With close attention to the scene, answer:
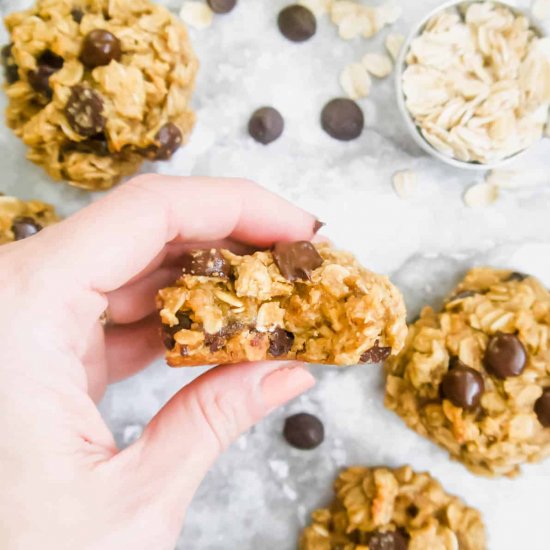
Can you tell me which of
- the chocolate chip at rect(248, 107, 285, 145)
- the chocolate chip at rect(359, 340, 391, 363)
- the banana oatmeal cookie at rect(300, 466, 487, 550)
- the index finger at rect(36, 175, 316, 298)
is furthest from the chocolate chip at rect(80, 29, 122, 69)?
the banana oatmeal cookie at rect(300, 466, 487, 550)

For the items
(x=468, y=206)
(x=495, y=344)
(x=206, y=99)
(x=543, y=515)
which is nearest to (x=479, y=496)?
(x=543, y=515)

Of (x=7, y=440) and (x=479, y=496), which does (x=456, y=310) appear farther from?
(x=7, y=440)

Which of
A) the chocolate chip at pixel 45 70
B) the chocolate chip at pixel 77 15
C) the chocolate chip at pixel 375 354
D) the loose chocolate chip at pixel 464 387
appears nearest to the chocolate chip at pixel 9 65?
the chocolate chip at pixel 45 70

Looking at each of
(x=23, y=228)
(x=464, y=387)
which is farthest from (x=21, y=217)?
(x=464, y=387)

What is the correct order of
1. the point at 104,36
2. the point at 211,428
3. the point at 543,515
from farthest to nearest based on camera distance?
the point at 543,515 < the point at 104,36 < the point at 211,428

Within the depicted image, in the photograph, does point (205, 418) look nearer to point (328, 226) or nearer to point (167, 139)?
point (167, 139)

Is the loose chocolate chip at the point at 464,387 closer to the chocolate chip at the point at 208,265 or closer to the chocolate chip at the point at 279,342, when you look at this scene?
the chocolate chip at the point at 279,342
